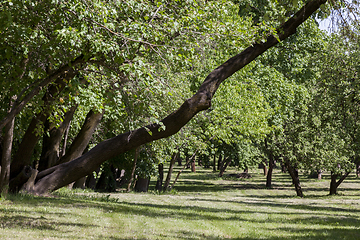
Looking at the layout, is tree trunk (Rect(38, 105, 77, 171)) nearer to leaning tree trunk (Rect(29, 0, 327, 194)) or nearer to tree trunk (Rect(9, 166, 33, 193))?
tree trunk (Rect(9, 166, 33, 193))

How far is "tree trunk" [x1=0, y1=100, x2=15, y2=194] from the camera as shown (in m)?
10.8

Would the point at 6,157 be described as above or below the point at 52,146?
below

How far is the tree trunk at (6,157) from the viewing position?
1082 centimetres

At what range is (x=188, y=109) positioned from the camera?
9008mm

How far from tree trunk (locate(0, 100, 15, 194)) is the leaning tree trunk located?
6.03 ft

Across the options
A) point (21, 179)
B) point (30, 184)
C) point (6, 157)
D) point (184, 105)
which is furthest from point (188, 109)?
point (21, 179)

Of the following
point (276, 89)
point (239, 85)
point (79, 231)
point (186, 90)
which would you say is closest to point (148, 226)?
point (79, 231)

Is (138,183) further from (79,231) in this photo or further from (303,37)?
(79,231)

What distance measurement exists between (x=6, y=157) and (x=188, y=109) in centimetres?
612

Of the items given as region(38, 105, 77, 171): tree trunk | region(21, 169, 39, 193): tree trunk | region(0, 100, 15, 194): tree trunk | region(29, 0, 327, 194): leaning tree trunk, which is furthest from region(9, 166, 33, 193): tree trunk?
region(38, 105, 77, 171): tree trunk

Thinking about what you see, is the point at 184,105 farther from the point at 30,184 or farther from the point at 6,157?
the point at 30,184

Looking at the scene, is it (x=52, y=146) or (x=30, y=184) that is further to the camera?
(x=52, y=146)

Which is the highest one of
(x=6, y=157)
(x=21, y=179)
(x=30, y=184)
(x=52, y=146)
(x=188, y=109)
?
(x=188, y=109)

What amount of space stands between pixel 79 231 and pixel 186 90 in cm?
1398
